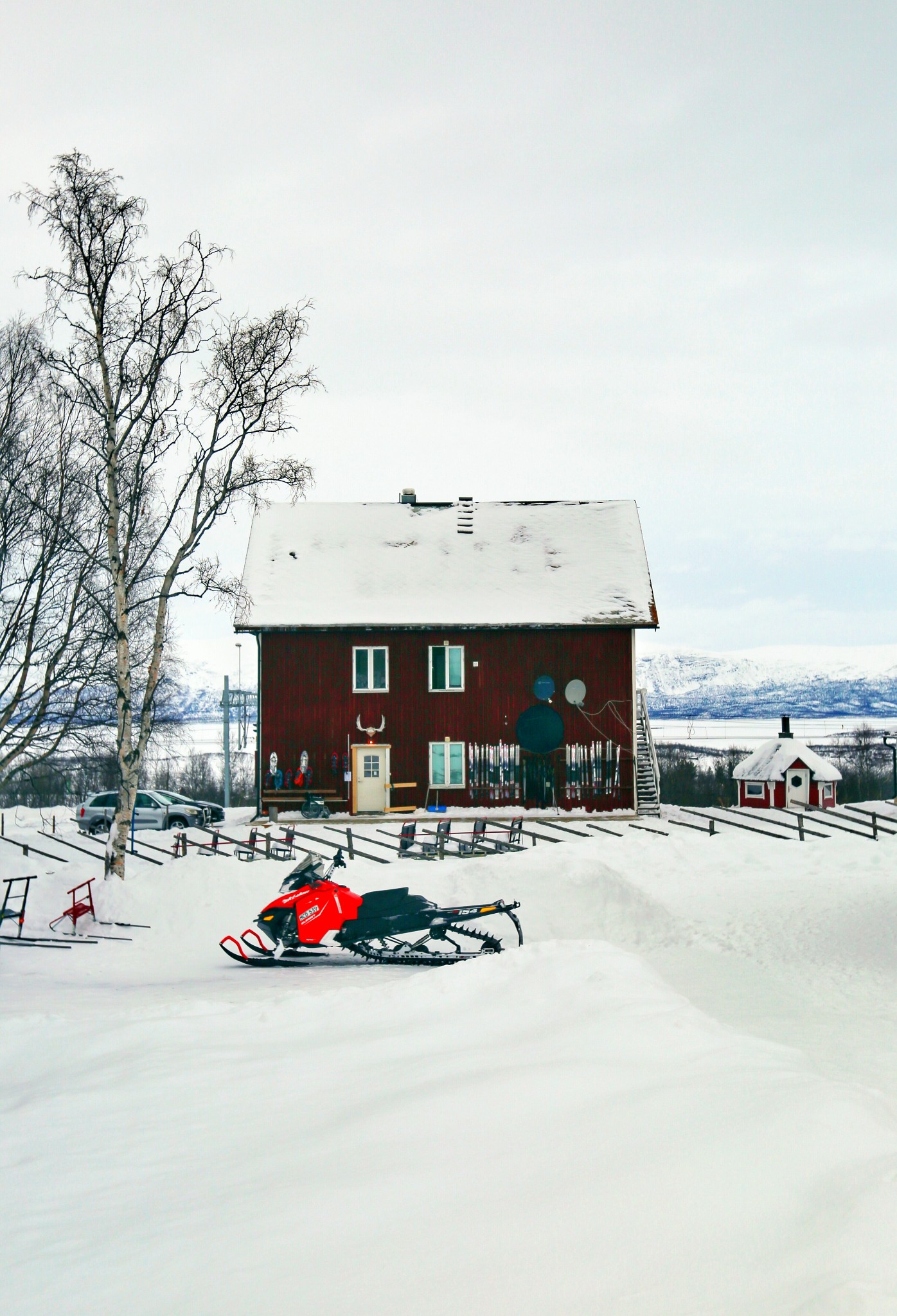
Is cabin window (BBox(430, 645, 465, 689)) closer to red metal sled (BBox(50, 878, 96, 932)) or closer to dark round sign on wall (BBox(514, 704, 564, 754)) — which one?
dark round sign on wall (BBox(514, 704, 564, 754))

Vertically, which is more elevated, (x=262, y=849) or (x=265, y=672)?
(x=265, y=672)

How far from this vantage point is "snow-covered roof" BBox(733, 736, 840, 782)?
34.9 metres

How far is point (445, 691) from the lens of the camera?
3036 cm

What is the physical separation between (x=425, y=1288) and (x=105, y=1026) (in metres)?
4.83

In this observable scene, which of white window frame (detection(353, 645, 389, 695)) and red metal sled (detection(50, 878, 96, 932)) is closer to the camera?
red metal sled (detection(50, 878, 96, 932))

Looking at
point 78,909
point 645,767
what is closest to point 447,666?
point 645,767

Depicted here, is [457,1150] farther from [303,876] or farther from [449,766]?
[449,766]

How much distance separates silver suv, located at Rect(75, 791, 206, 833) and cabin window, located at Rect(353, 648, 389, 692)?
6313 mm

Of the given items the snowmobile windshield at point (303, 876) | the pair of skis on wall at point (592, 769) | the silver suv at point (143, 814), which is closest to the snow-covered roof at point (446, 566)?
the pair of skis on wall at point (592, 769)

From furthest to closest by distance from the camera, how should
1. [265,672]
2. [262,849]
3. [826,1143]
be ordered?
[265,672]
[262,849]
[826,1143]

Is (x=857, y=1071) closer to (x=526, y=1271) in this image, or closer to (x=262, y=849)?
(x=526, y=1271)

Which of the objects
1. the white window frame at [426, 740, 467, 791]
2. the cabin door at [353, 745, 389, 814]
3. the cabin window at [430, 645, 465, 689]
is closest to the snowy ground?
the cabin door at [353, 745, 389, 814]

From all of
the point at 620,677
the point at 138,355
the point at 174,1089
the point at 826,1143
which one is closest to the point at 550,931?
the point at 174,1089

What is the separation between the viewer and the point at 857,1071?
304 inches
